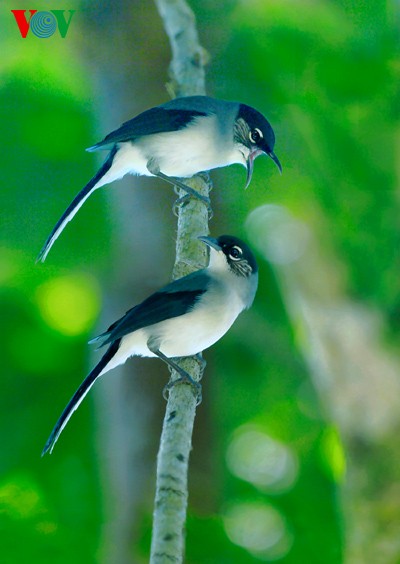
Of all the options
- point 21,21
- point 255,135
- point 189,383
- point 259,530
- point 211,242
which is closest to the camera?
point 189,383

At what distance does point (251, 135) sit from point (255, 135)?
30 millimetres

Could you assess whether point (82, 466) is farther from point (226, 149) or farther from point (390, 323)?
point (226, 149)

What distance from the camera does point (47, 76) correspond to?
22.8 ft

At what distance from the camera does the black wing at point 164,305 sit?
2.60 metres

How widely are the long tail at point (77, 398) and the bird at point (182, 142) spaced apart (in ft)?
2.68

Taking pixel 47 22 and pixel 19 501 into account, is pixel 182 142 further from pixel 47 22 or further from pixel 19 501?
pixel 47 22

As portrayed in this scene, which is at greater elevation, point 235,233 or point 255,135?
point 235,233

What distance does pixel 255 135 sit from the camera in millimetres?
3510

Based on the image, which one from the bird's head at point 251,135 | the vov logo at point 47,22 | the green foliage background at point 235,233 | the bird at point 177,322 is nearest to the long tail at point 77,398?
the bird at point 177,322

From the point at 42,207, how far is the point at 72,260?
51 centimetres

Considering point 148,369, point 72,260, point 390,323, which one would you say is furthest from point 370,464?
point 72,260

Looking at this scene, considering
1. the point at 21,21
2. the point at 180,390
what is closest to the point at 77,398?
the point at 180,390

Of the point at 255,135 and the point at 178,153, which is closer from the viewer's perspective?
the point at 178,153

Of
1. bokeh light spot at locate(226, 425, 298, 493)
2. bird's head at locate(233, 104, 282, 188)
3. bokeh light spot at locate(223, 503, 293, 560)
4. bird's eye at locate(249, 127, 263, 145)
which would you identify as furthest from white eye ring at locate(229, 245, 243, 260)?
bokeh light spot at locate(226, 425, 298, 493)
